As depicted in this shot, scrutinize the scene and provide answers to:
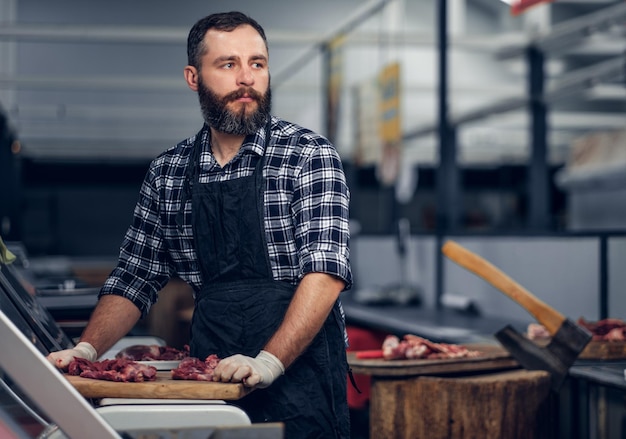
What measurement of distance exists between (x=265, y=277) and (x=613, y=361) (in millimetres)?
1433

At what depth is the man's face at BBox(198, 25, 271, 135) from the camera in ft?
6.98

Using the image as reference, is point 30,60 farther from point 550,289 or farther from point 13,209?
point 550,289

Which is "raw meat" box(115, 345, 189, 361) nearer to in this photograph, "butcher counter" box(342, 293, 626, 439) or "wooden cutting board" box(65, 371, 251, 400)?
"wooden cutting board" box(65, 371, 251, 400)

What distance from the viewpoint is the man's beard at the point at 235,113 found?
214cm

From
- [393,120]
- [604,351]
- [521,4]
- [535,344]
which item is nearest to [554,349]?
[535,344]

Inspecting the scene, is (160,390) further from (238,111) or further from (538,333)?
(538,333)

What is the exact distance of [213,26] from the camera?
7.06 ft

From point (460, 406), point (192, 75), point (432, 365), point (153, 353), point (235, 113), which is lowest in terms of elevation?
point (460, 406)

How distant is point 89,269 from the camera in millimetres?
11148

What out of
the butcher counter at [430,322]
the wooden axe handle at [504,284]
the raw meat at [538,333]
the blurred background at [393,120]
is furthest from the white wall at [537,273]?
the wooden axe handle at [504,284]

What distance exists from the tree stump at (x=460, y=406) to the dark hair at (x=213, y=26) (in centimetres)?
118

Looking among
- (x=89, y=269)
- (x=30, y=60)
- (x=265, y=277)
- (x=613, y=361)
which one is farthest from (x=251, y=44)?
(x=30, y=60)

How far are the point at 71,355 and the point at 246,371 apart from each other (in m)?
0.44

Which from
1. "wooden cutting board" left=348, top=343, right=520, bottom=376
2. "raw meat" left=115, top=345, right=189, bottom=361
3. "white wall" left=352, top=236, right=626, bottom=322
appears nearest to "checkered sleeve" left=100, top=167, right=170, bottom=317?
"raw meat" left=115, top=345, right=189, bottom=361
